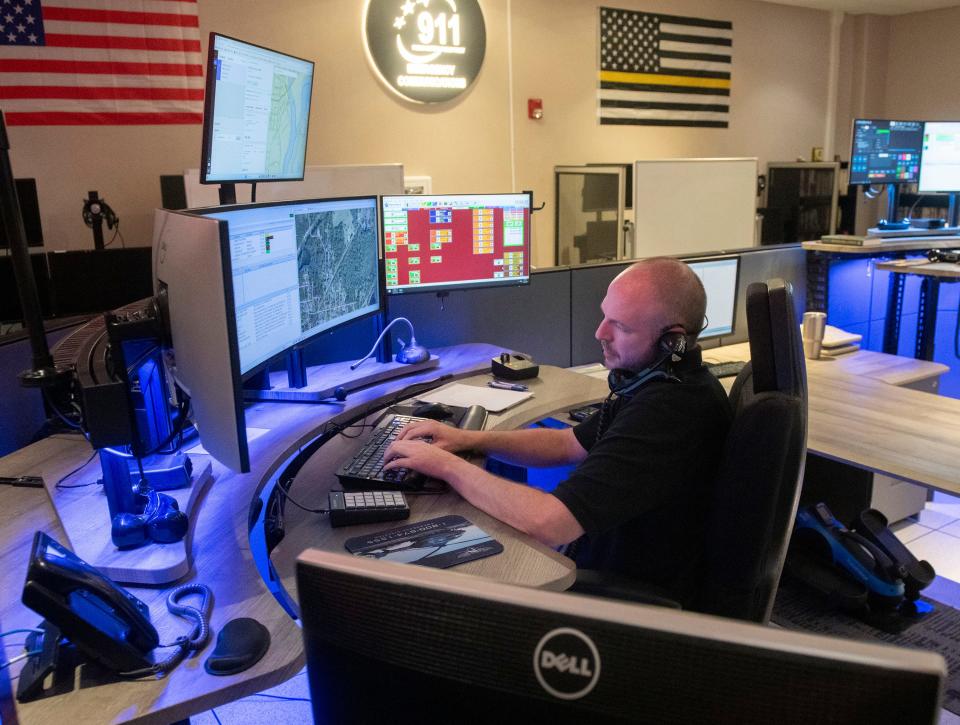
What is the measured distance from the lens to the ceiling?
257 inches

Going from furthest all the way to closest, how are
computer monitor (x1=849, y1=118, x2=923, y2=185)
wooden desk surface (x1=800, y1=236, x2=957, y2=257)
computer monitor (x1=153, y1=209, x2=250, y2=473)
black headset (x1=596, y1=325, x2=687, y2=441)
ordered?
computer monitor (x1=849, y1=118, x2=923, y2=185), wooden desk surface (x1=800, y1=236, x2=957, y2=257), black headset (x1=596, y1=325, x2=687, y2=441), computer monitor (x1=153, y1=209, x2=250, y2=473)

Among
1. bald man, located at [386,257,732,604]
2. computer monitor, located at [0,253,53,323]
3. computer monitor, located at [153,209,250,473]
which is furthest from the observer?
computer monitor, located at [0,253,53,323]

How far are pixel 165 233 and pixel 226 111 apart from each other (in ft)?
1.98

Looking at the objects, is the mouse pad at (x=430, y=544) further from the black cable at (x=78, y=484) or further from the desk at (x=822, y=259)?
the desk at (x=822, y=259)

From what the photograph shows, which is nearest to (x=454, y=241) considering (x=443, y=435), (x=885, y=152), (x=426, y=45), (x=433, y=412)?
(x=433, y=412)

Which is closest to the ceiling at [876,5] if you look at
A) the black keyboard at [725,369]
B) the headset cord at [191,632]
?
the black keyboard at [725,369]

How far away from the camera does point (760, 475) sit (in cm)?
128

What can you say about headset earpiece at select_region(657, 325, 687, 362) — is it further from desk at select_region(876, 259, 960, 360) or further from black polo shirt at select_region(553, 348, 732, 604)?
desk at select_region(876, 259, 960, 360)

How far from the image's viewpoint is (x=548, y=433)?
5.81 feet

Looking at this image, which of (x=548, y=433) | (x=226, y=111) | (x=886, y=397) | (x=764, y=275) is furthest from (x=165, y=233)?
(x=764, y=275)

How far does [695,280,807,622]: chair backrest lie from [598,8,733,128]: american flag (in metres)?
4.89

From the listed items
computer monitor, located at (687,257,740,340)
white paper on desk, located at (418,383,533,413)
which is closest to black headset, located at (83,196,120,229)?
white paper on desk, located at (418,383,533,413)

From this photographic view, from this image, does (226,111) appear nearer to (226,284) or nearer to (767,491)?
(226,284)

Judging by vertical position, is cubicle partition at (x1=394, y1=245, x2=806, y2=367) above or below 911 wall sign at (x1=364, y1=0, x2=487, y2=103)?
below
